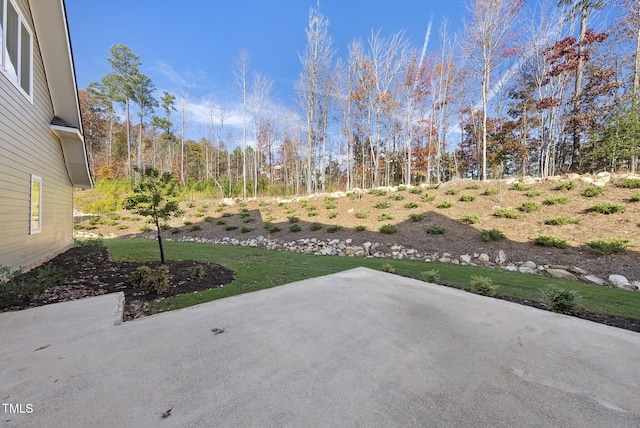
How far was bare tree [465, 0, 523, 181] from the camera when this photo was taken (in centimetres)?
1076

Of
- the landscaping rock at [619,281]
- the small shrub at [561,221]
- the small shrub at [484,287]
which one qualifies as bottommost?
the landscaping rock at [619,281]

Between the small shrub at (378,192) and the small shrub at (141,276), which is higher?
the small shrub at (378,192)

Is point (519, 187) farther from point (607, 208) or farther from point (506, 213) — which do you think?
point (607, 208)

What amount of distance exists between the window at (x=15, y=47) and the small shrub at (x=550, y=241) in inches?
416

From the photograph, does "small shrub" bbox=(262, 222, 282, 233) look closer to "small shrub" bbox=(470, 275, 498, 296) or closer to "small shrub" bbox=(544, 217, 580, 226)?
"small shrub" bbox=(470, 275, 498, 296)

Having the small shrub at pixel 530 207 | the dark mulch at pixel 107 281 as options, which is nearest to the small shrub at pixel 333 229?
the dark mulch at pixel 107 281

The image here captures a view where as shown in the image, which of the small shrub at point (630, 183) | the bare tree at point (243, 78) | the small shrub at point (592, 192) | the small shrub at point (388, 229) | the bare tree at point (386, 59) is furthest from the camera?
the bare tree at point (243, 78)

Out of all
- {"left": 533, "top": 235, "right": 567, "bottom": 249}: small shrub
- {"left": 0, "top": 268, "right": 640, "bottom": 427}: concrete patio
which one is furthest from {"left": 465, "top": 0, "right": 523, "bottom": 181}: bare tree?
{"left": 0, "top": 268, "right": 640, "bottom": 427}: concrete patio

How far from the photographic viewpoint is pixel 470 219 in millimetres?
7441

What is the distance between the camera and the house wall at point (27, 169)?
396 cm

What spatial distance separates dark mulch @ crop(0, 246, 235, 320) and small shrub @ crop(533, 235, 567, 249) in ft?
22.4

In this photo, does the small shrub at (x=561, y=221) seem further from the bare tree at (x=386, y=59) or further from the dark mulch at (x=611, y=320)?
the bare tree at (x=386, y=59)

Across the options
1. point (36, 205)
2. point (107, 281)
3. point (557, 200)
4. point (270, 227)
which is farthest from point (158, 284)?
point (557, 200)

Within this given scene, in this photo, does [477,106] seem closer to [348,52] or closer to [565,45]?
[565,45]
